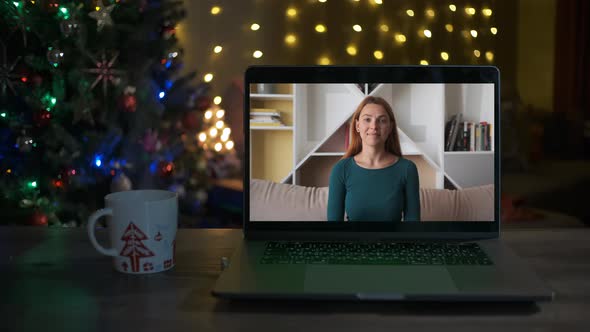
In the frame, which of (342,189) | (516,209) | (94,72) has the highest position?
(94,72)

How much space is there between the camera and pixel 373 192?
0.86 m

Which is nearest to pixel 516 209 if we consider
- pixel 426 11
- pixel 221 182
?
pixel 426 11

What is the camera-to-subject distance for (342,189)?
0.85 metres

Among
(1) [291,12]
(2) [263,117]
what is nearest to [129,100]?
(1) [291,12]

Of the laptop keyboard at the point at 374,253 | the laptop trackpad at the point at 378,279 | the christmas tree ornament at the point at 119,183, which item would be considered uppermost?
the christmas tree ornament at the point at 119,183

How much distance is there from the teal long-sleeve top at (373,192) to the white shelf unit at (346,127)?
0.05 ft

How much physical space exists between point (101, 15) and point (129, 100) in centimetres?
34

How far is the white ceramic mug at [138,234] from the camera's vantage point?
2.45 feet

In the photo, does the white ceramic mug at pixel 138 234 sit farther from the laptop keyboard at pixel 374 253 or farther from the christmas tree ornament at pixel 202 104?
the christmas tree ornament at pixel 202 104

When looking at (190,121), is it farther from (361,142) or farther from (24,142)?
(361,142)

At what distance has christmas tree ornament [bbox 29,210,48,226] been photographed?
239 centimetres

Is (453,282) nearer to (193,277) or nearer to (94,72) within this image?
(193,277)

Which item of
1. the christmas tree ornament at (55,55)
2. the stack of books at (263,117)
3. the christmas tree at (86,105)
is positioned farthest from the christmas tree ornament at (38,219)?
the stack of books at (263,117)

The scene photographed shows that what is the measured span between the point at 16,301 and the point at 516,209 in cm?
217
